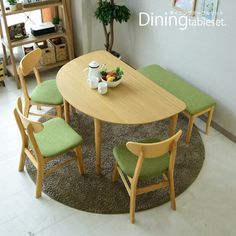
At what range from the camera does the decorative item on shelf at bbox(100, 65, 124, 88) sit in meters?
2.80

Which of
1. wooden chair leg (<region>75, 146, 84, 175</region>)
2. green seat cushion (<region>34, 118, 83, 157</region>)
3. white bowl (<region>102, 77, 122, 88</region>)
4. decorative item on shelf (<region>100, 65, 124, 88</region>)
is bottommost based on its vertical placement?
wooden chair leg (<region>75, 146, 84, 175</region>)

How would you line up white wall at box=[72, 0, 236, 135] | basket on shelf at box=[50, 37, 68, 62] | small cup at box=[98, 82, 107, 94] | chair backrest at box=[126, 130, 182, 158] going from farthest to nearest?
→ basket on shelf at box=[50, 37, 68, 62], white wall at box=[72, 0, 236, 135], small cup at box=[98, 82, 107, 94], chair backrest at box=[126, 130, 182, 158]

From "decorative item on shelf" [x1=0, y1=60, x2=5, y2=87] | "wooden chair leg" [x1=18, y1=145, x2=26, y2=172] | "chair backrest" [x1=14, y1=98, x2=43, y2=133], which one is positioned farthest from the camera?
"decorative item on shelf" [x1=0, y1=60, x2=5, y2=87]

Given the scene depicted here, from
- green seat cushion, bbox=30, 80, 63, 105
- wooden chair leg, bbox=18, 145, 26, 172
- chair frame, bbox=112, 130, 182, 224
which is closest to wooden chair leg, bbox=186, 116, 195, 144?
chair frame, bbox=112, 130, 182, 224

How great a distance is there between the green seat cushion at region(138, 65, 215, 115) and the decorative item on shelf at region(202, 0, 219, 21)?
2.28 ft

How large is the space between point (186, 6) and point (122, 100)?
1.26m

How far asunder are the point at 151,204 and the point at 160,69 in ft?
5.18

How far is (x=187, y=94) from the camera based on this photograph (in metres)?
3.25

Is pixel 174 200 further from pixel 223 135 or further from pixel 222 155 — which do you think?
pixel 223 135

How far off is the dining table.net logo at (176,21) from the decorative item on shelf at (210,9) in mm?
37

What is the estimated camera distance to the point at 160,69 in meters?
3.63

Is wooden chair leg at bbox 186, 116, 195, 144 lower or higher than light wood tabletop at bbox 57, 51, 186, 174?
lower

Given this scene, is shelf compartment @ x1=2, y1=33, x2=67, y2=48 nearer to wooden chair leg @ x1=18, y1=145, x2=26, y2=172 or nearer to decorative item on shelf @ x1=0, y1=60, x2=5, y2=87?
decorative item on shelf @ x1=0, y1=60, x2=5, y2=87

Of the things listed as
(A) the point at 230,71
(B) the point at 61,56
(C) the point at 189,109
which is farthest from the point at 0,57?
(A) the point at 230,71
